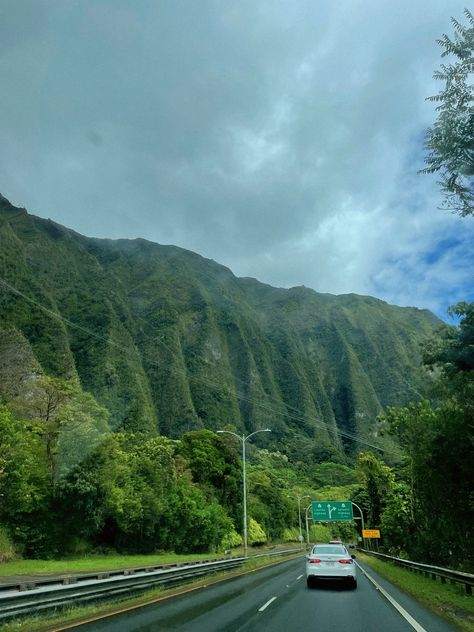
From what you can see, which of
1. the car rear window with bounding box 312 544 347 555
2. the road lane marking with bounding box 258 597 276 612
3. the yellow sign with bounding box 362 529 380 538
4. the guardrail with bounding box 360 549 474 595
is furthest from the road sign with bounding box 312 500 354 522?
the road lane marking with bounding box 258 597 276 612

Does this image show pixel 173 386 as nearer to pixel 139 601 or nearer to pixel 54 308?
pixel 54 308

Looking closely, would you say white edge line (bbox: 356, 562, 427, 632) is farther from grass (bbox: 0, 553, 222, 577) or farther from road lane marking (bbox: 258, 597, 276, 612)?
grass (bbox: 0, 553, 222, 577)

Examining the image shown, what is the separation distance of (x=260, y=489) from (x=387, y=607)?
76.1m

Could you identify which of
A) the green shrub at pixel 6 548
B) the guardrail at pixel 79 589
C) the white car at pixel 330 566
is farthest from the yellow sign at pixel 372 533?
the white car at pixel 330 566

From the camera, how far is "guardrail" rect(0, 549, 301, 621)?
9812 millimetres

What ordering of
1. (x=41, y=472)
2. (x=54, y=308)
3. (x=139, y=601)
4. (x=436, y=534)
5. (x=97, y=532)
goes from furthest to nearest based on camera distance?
(x=54, y=308)
(x=97, y=532)
(x=41, y=472)
(x=436, y=534)
(x=139, y=601)

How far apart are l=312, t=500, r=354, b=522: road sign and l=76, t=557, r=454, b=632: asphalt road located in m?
52.5

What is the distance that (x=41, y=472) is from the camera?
3691 centimetres

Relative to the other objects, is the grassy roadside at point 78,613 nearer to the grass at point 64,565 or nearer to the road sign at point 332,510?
the grass at point 64,565

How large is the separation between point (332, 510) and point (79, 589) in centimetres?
6035

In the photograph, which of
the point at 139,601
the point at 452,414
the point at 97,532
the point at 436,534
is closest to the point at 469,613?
the point at 139,601

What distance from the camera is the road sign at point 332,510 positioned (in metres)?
66.9

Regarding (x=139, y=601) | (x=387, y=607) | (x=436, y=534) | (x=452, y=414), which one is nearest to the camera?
(x=387, y=607)

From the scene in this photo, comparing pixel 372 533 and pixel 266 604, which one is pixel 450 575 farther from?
pixel 372 533
